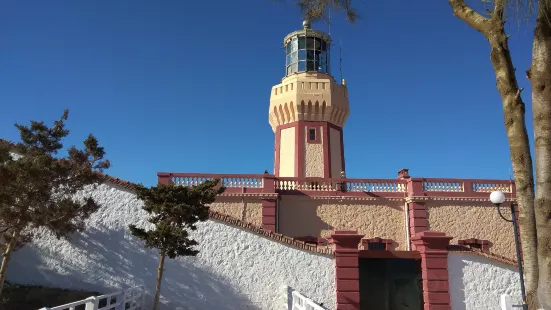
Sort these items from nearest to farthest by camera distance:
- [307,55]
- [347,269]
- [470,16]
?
Answer: [470,16] → [347,269] → [307,55]

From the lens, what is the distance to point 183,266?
513 inches

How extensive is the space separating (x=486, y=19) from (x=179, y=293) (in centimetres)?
1083

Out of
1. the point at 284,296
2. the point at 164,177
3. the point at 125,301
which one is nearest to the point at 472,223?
the point at 284,296

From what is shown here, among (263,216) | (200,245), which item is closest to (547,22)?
(200,245)

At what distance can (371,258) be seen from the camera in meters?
14.1

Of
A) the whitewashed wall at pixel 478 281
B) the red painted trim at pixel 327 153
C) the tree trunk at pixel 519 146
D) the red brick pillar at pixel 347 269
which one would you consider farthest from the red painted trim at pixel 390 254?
the tree trunk at pixel 519 146

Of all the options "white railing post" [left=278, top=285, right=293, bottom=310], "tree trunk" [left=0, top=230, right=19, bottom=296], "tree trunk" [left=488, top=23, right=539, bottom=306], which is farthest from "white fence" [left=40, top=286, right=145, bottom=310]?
"tree trunk" [left=488, top=23, right=539, bottom=306]

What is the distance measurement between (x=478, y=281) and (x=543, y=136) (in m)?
9.61

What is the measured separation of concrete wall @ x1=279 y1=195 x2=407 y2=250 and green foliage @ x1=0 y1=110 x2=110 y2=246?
8836 millimetres

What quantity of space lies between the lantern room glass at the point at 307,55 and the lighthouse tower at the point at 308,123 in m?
0.42

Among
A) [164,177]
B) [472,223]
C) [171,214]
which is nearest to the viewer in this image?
[171,214]

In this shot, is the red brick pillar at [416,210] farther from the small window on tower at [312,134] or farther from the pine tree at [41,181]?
the pine tree at [41,181]

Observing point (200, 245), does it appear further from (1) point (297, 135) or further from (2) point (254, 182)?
(1) point (297, 135)

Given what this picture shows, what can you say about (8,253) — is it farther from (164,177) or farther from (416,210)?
(416,210)
